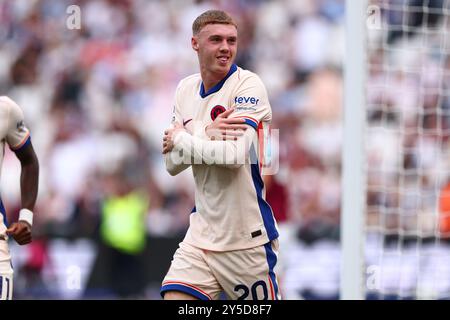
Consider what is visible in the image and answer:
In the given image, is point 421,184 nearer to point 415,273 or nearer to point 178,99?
point 415,273

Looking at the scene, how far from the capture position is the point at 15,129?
7.04 meters

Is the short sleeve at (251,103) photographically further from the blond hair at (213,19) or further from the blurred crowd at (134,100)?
the blurred crowd at (134,100)

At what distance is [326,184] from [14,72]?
4.70m

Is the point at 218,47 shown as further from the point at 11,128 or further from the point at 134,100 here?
the point at 134,100

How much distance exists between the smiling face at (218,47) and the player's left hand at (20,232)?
157 centimetres

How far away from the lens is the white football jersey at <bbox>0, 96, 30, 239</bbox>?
6949mm

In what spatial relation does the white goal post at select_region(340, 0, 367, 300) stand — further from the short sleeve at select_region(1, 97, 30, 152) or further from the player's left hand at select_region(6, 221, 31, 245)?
the short sleeve at select_region(1, 97, 30, 152)

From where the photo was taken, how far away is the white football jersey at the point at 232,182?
673 centimetres

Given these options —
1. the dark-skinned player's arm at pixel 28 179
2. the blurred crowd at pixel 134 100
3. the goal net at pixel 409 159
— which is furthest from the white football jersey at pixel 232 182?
the blurred crowd at pixel 134 100

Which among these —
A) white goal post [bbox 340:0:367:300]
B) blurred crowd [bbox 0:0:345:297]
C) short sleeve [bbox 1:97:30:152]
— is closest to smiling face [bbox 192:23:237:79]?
white goal post [bbox 340:0:367:300]

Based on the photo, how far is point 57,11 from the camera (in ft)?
50.5

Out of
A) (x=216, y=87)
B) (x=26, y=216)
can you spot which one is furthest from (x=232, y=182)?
(x=26, y=216)

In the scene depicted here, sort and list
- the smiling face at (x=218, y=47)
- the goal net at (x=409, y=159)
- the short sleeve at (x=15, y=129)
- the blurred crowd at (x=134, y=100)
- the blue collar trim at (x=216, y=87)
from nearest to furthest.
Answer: the smiling face at (x=218, y=47) < the blue collar trim at (x=216, y=87) < the short sleeve at (x=15, y=129) < the goal net at (x=409, y=159) < the blurred crowd at (x=134, y=100)

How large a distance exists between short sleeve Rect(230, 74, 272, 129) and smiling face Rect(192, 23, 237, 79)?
0.59ft
